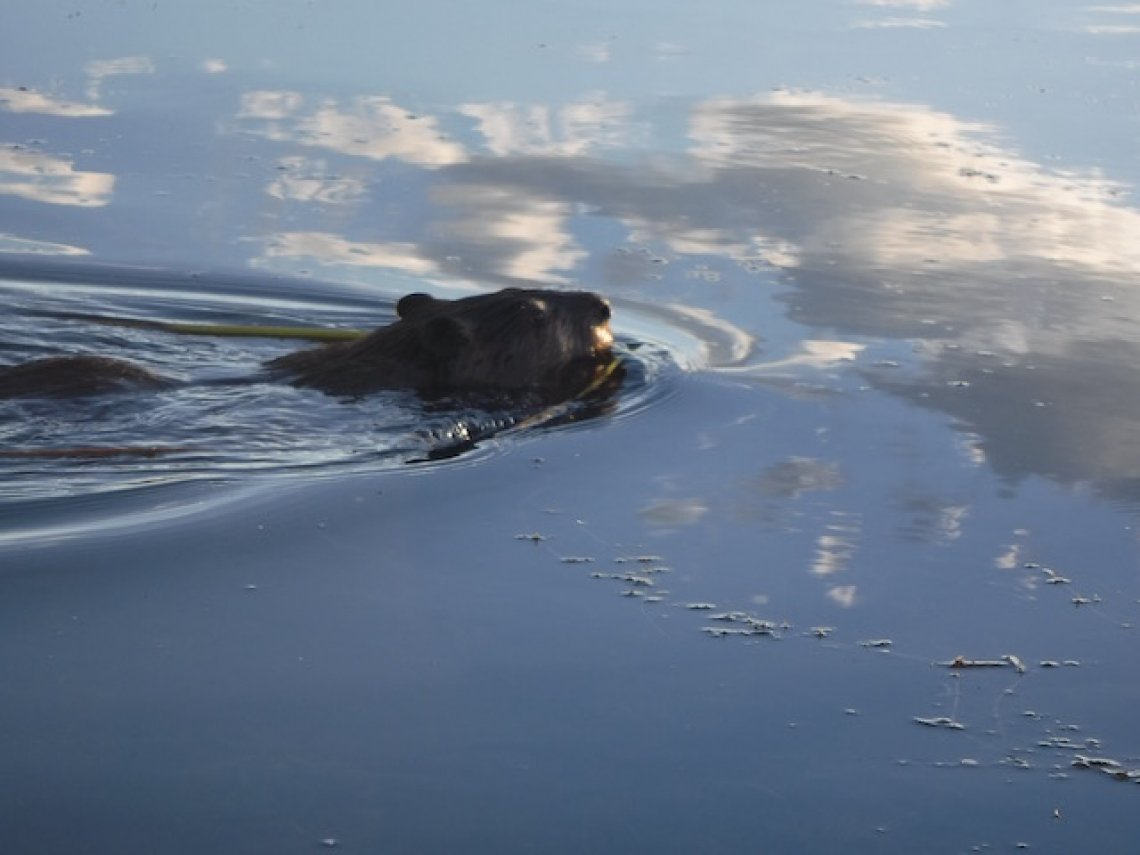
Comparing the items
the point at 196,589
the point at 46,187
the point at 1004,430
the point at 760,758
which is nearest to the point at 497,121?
the point at 46,187

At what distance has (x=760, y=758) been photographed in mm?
5125

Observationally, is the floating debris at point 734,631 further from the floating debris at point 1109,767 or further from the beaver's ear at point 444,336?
the beaver's ear at point 444,336

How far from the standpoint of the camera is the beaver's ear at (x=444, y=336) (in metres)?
9.05

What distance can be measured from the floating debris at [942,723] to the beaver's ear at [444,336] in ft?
13.5

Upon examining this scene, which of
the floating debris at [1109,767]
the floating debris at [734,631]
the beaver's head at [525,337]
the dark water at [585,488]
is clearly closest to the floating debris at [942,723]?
the dark water at [585,488]

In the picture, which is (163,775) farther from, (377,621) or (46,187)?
(46,187)

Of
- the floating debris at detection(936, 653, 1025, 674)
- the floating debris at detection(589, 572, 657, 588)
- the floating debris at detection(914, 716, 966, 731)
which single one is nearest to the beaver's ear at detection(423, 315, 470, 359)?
the floating debris at detection(589, 572, 657, 588)

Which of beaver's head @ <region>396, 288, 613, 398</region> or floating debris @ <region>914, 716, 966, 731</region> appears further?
beaver's head @ <region>396, 288, 613, 398</region>

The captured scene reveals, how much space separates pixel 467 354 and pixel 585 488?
2.05m

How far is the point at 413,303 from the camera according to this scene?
30.5 feet

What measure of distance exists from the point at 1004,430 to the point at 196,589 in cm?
362

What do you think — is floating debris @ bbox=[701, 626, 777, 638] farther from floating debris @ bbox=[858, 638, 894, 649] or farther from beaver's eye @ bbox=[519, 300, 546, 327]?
beaver's eye @ bbox=[519, 300, 546, 327]

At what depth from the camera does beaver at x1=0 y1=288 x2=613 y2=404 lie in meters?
9.03

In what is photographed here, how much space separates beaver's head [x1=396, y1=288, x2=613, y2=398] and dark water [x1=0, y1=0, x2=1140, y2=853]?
0.23 metres
